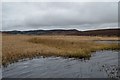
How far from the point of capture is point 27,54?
1226 inches

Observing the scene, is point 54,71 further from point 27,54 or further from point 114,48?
point 114,48

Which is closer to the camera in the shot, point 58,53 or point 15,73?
point 15,73

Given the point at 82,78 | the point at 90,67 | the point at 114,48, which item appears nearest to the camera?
the point at 82,78

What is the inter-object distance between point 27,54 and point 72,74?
11300 mm

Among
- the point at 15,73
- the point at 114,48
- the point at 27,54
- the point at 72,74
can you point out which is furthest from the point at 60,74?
the point at 114,48

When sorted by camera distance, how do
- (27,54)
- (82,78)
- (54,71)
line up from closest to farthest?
(82,78)
(54,71)
(27,54)

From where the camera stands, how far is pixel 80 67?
25.0 m

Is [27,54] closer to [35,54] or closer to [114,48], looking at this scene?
[35,54]

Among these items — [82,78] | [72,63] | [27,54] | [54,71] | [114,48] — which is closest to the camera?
[82,78]

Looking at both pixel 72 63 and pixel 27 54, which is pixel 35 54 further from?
pixel 72 63

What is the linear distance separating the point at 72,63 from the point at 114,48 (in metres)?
20.2

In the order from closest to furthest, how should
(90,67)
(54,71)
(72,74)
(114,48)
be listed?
(72,74) → (54,71) → (90,67) → (114,48)

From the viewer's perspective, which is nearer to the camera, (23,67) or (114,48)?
(23,67)

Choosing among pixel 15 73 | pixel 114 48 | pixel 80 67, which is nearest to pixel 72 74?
pixel 80 67
